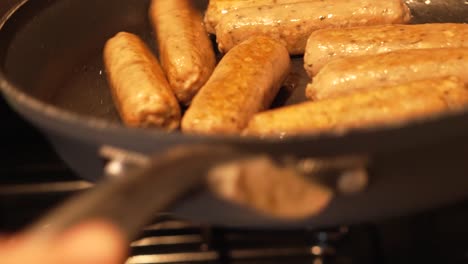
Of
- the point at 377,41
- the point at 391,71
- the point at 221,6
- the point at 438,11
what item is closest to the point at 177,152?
the point at 391,71

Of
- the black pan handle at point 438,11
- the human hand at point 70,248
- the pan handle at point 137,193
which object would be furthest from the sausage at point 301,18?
the human hand at point 70,248

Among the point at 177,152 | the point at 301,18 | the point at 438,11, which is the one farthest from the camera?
the point at 438,11

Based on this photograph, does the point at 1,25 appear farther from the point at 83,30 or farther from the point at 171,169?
the point at 171,169

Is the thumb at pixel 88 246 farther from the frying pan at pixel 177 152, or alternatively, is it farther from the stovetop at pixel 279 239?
the stovetop at pixel 279 239

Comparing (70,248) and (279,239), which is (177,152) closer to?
(70,248)

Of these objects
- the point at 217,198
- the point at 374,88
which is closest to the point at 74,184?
the point at 217,198

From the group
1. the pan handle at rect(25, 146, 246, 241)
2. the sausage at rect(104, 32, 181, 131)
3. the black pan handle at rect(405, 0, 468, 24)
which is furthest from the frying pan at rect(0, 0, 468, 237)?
the black pan handle at rect(405, 0, 468, 24)
